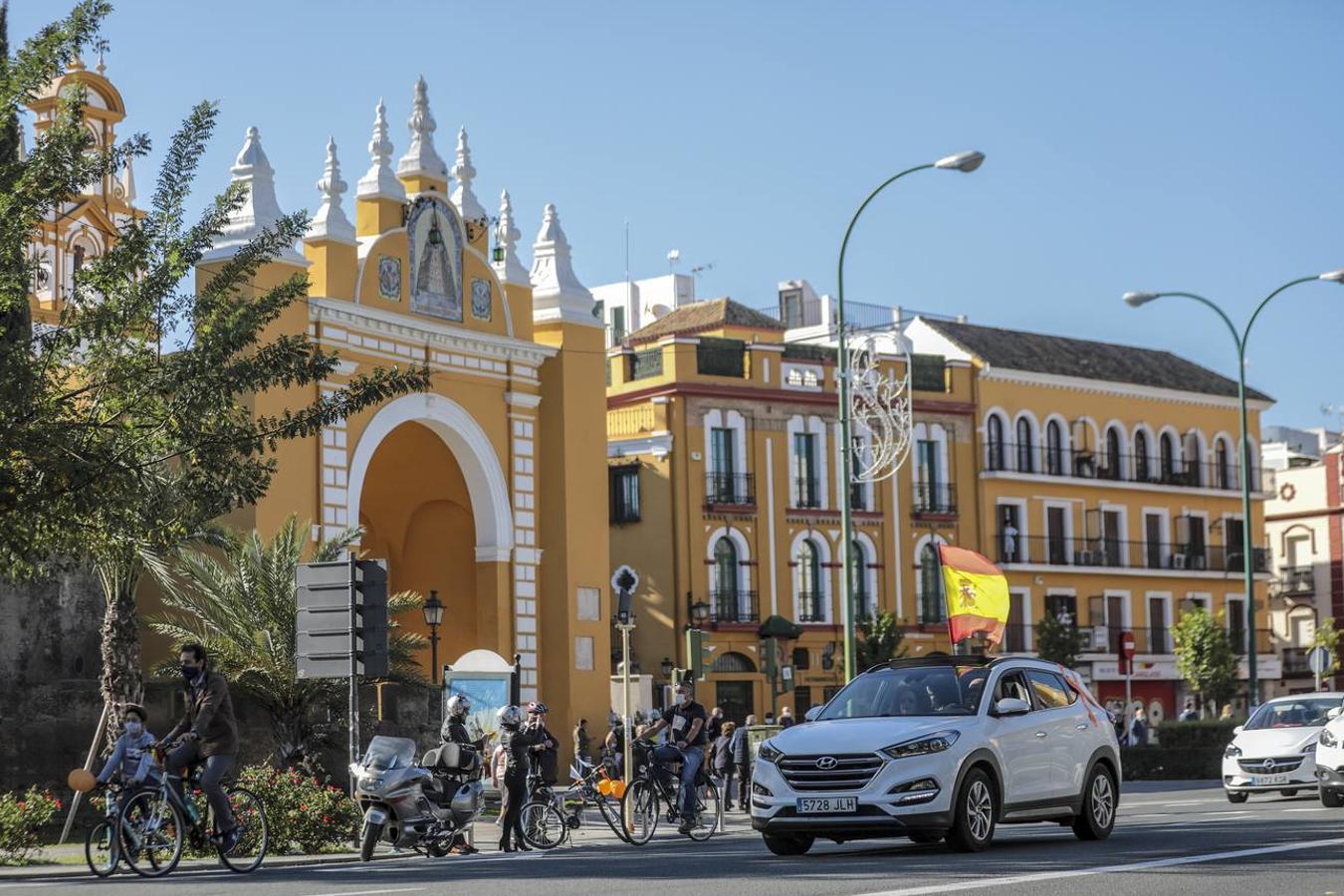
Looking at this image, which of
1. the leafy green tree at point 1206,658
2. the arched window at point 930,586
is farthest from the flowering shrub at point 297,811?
the leafy green tree at point 1206,658

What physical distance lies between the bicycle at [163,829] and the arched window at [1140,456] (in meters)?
55.2

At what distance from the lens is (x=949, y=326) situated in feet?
222

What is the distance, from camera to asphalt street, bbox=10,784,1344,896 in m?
13.5

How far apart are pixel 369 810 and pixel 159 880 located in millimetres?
3034

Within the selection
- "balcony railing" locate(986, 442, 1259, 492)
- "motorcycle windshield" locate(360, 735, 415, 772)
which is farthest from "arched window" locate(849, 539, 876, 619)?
"motorcycle windshield" locate(360, 735, 415, 772)

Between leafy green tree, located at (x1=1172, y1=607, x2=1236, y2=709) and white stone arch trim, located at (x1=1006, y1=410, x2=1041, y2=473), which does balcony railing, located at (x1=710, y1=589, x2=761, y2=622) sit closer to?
white stone arch trim, located at (x1=1006, y1=410, x2=1041, y2=473)

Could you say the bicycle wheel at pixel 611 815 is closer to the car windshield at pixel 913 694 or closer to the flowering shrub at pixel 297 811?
the flowering shrub at pixel 297 811

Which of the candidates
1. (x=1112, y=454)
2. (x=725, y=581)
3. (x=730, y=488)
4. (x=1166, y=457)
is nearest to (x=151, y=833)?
(x=725, y=581)

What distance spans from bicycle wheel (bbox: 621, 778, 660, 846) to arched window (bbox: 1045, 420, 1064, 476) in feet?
153

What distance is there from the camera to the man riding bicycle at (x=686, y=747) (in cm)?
2255

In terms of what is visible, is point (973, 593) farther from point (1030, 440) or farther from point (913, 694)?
point (1030, 440)

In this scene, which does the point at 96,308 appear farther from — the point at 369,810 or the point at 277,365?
the point at 369,810

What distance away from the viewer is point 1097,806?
60.4 feet

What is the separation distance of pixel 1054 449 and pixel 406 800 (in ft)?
165
